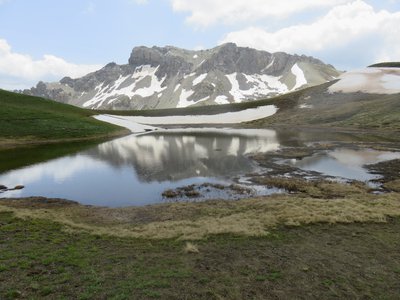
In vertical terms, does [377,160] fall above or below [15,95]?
below

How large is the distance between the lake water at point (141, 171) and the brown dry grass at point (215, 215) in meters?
4.30

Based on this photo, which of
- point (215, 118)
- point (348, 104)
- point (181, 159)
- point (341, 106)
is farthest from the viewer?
point (215, 118)

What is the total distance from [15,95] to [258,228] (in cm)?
13980

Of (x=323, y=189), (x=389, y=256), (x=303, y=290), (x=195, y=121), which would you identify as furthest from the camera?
(x=195, y=121)

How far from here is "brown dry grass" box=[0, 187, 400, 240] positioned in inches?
902

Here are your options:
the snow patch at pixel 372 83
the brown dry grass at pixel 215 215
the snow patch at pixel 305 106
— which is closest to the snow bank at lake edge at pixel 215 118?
the snow patch at pixel 305 106

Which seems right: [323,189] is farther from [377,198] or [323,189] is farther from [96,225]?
[96,225]

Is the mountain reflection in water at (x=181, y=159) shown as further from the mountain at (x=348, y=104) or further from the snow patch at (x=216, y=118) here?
the snow patch at (x=216, y=118)

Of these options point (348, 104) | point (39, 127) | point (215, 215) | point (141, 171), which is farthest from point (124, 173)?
point (348, 104)

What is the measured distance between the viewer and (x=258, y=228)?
22.8 meters

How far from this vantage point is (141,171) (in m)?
48.7

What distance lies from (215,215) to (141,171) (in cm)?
2436

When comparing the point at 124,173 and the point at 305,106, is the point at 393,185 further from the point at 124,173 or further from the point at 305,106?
the point at 305,106

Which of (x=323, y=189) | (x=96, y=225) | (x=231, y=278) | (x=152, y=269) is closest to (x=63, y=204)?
(x=96, y=225)
